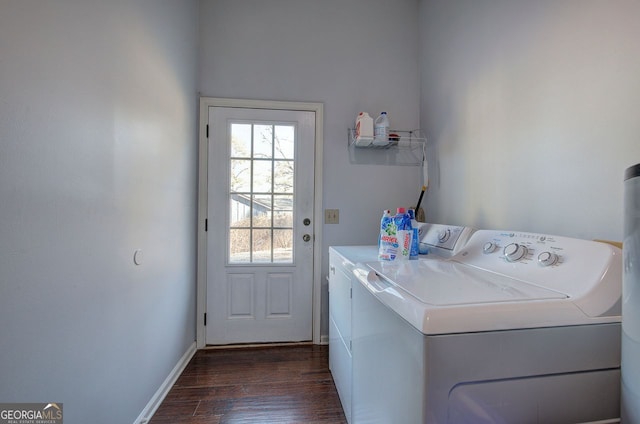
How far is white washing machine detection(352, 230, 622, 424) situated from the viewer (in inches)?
22.4

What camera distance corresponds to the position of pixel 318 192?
2.13m

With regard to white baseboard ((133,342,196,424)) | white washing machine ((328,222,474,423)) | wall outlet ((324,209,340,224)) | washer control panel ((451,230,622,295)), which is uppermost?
wall outlet ((324,209,340,224))

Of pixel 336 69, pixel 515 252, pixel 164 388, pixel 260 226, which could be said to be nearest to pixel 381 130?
pixel 336 69

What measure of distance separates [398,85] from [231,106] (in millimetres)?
1389

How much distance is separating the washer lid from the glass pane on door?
1218 millimetres

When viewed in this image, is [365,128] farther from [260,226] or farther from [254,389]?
[254,389]

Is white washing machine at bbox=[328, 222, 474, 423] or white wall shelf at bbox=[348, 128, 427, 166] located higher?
white wall shelf at bbox=[348, 128, 427, 166]

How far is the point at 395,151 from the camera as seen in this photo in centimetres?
222

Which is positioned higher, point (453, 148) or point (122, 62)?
point (122, 62)

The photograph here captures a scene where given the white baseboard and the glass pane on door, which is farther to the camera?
the glass pane on door

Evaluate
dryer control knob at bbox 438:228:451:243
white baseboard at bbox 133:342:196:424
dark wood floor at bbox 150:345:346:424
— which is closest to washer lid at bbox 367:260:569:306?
dryer control knob at bbox 438:228:451:243

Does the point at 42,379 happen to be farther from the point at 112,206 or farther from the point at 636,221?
the point at 636,221

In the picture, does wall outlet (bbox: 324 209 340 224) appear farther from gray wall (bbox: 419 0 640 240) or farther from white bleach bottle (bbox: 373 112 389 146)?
gray wall (bbox: 419 0 640 240)

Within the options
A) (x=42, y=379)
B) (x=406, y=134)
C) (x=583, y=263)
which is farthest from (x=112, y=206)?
(x=406, y=134)
